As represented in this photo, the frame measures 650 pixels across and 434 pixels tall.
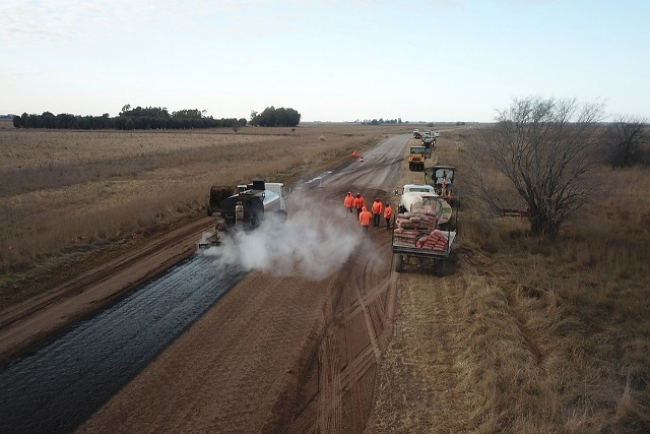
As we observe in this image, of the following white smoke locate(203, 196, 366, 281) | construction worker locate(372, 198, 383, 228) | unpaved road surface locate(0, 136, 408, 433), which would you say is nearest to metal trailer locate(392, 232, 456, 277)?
unpaved road surface locate(0, 136, 408, 433)

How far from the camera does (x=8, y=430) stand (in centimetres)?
643

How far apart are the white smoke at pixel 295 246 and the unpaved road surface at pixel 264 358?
75 cm

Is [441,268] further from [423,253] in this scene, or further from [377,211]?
[377,211]

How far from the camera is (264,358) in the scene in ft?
27.5

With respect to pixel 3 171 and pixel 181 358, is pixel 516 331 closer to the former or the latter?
pixel 181 358

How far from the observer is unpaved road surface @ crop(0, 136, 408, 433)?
6.73 metres

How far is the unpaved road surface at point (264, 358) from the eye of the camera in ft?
22.1

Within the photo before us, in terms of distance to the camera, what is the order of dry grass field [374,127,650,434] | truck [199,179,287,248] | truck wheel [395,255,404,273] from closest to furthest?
dry grass field [374,127,650,434] < truck wheel [395,255,404,273] < truck [199,179,287,248]

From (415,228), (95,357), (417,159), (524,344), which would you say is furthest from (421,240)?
(417,159)

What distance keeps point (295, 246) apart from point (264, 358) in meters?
7.35

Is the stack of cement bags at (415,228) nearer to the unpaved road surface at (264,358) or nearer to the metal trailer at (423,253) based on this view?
the metal trailer at (423,253)

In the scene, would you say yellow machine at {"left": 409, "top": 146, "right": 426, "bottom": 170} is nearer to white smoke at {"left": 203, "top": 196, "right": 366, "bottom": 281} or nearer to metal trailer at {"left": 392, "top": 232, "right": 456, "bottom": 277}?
white smoke at {"left": 203, "top": 196, "right": 366, "bottom": 281}

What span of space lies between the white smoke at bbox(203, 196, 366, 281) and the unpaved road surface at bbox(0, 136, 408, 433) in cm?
75

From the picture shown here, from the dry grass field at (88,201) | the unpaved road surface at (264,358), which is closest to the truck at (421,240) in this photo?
the unpaved road surface at (264,358)
